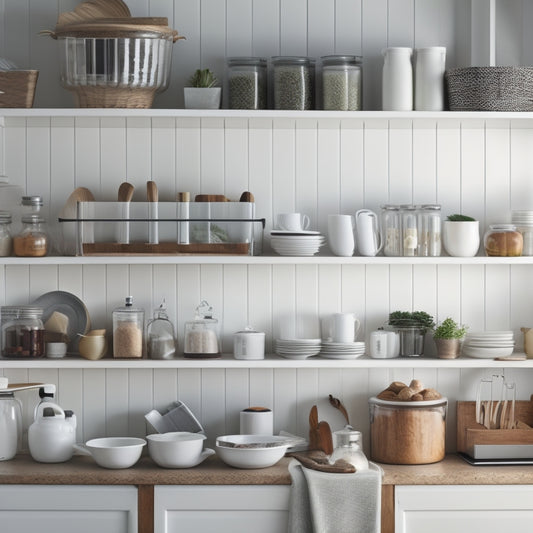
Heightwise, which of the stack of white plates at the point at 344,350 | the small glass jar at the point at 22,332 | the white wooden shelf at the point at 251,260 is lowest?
the stack of white plates at the point at 344,350

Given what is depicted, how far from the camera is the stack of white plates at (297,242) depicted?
10.8ft

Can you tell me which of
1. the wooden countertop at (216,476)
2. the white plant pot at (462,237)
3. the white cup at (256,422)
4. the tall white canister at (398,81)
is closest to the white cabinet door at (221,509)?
the wooden countertop at (216,476)

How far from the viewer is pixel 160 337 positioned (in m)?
3.35

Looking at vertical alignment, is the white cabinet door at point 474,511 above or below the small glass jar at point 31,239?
below

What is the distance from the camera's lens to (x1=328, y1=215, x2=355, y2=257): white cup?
3326 millimetres

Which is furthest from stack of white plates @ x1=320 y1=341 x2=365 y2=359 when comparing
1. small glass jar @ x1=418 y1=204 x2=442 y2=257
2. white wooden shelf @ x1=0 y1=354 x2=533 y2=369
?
small glass jar @ x1=418 y1=204 x2=442 y2=257

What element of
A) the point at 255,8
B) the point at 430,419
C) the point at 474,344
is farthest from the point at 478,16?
the point at 430,419

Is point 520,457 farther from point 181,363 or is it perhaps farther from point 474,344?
point 181,363

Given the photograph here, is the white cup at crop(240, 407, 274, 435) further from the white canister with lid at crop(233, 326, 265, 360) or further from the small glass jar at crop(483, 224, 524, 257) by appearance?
the small glass jar at crop(483, 224, 524, 257)

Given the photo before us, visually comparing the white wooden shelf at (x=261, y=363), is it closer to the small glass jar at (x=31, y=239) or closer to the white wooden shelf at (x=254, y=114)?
the small glass jar at (x=31, y=239)

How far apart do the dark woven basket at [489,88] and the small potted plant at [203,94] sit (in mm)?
854

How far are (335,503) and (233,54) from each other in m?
1.70

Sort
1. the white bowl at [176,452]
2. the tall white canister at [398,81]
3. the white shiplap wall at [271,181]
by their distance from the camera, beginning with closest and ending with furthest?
the white bowl at [176,452] → the tall white canister at [398,81] → the white shiplap wall at [271,181]

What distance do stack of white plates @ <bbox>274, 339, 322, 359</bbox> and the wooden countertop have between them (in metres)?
0.41
